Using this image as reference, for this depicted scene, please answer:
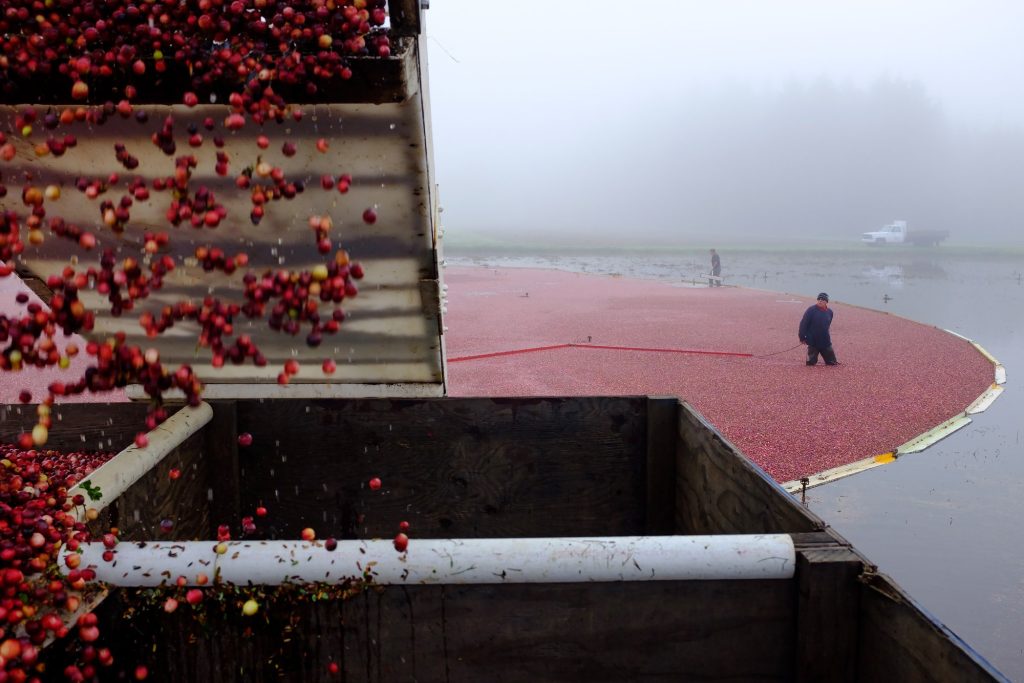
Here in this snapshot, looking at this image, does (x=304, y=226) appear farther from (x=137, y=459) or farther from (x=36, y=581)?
(x=36, y=581)

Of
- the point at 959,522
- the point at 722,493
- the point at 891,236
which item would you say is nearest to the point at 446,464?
the point at 722,493

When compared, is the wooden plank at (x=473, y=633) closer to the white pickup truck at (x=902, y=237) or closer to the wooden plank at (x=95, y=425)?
the wooden plank at (x=95, y=425)

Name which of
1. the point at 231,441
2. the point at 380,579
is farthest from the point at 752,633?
the point at 231,441

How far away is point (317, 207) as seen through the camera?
2.68 meters

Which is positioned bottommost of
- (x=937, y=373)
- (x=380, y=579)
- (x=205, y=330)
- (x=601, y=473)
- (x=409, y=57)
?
(x=937, y=373)

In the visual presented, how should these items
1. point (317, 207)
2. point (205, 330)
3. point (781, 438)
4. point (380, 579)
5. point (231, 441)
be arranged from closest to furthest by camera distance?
1. point (380, 579)
2. point (205, 330)
3. point (317, 207)
4. point (231, 441)
5. point (781, 438)

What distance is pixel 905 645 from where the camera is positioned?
1.62m

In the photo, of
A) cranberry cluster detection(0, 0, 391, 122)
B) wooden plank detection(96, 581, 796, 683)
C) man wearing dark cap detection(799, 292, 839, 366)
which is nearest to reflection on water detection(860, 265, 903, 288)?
man wearing dark cap detection(799, 292, 839, 366)

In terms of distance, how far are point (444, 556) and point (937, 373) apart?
14.2m

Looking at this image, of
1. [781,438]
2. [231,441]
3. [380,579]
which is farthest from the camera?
[781,438]

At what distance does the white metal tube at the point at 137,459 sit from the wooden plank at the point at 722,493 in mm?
2134

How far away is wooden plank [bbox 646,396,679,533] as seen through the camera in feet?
11.4

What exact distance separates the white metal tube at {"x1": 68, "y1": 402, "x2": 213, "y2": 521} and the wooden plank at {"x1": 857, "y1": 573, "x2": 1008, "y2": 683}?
223 cm

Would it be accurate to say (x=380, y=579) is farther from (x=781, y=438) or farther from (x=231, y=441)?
(x=781, y=438)
